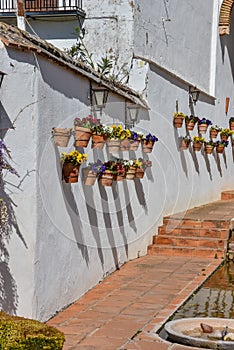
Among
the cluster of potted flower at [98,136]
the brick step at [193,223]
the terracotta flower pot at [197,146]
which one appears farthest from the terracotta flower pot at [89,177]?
the terracotta flower pot at [197,146]

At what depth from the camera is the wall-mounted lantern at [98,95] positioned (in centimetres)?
794

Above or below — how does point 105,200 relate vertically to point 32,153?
below

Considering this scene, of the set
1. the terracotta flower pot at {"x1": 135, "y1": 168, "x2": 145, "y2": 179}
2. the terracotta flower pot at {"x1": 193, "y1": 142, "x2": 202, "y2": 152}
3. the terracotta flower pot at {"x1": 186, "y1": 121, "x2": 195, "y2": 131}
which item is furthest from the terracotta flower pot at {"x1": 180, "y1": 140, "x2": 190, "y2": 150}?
the terracotta flower pot at {"x1": 135, "y1": 168, "x2": 145, "y2": 179}

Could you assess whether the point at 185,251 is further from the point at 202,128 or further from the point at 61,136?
the point at 61,136

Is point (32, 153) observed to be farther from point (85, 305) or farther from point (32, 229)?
point (85, 305)

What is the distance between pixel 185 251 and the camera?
33.9 ft

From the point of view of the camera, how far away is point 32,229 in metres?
6.11

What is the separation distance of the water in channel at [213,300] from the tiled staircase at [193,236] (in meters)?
1.13

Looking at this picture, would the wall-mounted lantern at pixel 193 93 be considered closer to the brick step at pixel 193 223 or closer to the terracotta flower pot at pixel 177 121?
the terracotta flower pot at pixel 177 121

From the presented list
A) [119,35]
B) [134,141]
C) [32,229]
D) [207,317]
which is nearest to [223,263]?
[134,141]

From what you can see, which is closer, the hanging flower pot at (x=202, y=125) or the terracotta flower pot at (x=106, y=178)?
the terracotta flower pot at (x=106, y=178)

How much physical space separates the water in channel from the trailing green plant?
2534 mm

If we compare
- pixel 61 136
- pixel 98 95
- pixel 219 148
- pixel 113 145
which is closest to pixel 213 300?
pixel 113 145

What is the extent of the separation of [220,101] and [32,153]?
10046mm
